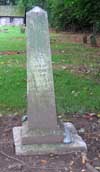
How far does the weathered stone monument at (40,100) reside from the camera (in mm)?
6738

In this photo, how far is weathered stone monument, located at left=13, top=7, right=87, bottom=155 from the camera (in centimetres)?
674

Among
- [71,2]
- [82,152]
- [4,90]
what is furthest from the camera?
[71,2]

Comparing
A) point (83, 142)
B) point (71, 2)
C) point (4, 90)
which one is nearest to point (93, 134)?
point (83, 142)

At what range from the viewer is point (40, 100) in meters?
6.85

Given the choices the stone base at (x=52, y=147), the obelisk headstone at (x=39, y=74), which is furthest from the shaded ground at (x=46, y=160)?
the obelisk headstone at (x=39, y=74)

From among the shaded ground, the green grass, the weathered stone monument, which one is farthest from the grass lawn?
the weathered stone monument

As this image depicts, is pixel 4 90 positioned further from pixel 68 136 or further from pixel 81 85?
pixel 68 136

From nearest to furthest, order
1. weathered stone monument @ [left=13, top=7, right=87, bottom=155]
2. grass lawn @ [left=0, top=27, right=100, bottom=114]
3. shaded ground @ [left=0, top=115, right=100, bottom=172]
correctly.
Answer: shaded ground @ [left=0, top=115, right=100, bottom=172] < weathered stone monument @ [left=13, top=7, right=87, bottom=155] < grass lawn @ [left=0, top=27, right=100, bottom=114]

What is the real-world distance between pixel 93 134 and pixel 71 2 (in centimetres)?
1849

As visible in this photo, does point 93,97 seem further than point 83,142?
Yes

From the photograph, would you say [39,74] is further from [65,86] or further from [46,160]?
[65,86]

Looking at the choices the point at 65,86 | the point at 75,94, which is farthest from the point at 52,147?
the point at 65,86

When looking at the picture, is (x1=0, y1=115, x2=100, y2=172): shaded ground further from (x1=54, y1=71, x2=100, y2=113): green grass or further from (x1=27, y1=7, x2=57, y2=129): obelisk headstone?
(x1=54, y1=71, x2=100, y2=113): green grass

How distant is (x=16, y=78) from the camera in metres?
12.9
